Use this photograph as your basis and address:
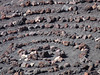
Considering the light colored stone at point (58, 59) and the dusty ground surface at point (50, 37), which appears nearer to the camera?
the dusty ground surface at point (50, 37)

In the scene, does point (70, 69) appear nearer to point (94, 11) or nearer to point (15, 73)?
point (15, 73)

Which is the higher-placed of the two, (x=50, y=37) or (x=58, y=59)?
(x=50, y=37)

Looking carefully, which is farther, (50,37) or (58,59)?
(50,37)

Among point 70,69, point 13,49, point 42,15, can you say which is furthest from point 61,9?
point 70,69

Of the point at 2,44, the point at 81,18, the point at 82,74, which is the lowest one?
the point at 82,74

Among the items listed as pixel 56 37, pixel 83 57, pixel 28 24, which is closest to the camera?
pixel 83 57

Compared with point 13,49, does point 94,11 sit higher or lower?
higher

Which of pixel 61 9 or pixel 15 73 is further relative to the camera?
pixel 61 9

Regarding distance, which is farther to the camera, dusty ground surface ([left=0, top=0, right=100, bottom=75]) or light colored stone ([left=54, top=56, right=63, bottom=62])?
light colored stone ([left=54, top=56, right=63, bottom=62])
